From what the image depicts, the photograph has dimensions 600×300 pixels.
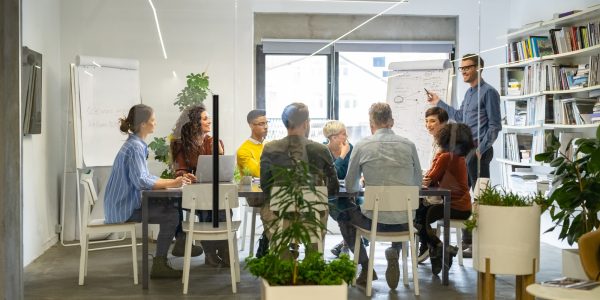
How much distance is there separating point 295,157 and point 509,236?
5.01 feet

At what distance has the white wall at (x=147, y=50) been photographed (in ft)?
19.0

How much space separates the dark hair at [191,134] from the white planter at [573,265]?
2.57 m

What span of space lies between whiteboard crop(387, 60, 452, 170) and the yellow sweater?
102 centimetres

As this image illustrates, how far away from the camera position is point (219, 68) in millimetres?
5855

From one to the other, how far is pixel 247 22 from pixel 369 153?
1.27 metres

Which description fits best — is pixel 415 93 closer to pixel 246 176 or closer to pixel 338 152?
pixel 338 152

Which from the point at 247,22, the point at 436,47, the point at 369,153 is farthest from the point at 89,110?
the point at 436,47

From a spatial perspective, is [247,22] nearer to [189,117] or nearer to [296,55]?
[296,55]

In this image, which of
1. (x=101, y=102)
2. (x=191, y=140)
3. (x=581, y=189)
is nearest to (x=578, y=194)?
(x=581, y=189)

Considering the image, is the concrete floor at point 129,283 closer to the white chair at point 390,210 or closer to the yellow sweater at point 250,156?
the white chair at point 390,210

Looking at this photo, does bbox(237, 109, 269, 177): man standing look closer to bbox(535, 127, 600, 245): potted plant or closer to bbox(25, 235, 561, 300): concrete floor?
bbox(25, 235, 561, 300): concrete floor

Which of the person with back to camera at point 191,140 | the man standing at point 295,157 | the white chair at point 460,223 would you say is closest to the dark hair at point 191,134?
the person with back to camera at point 191,140

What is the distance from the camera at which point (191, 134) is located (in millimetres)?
5805

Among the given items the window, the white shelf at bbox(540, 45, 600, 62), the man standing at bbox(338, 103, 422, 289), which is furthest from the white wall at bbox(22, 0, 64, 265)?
the white shelf at bbox(540, 45, 600, 62)
